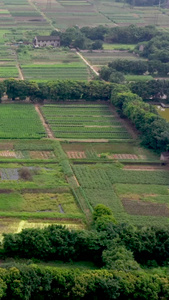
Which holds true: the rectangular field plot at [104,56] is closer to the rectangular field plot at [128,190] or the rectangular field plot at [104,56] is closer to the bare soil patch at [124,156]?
the bare soil patch at [124,156]

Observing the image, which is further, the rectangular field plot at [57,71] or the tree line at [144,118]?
the rectangular field plot at [57,71]

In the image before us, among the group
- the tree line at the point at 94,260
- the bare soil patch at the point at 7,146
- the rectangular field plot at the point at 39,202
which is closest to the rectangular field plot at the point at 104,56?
the bare soil patch at the point at 7,146

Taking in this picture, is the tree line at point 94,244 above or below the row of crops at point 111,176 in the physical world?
below

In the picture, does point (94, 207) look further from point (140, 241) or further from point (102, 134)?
point (102, 134)

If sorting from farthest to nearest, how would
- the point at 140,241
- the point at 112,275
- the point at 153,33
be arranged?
1. the point at 153,33
2. the point at 140,241
3. the point at 112,275

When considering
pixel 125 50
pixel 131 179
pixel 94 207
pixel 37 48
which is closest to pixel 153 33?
pixel 125 50

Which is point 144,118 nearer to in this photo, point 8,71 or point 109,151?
point 109,151

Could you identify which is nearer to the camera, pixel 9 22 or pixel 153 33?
pixel 153 33
